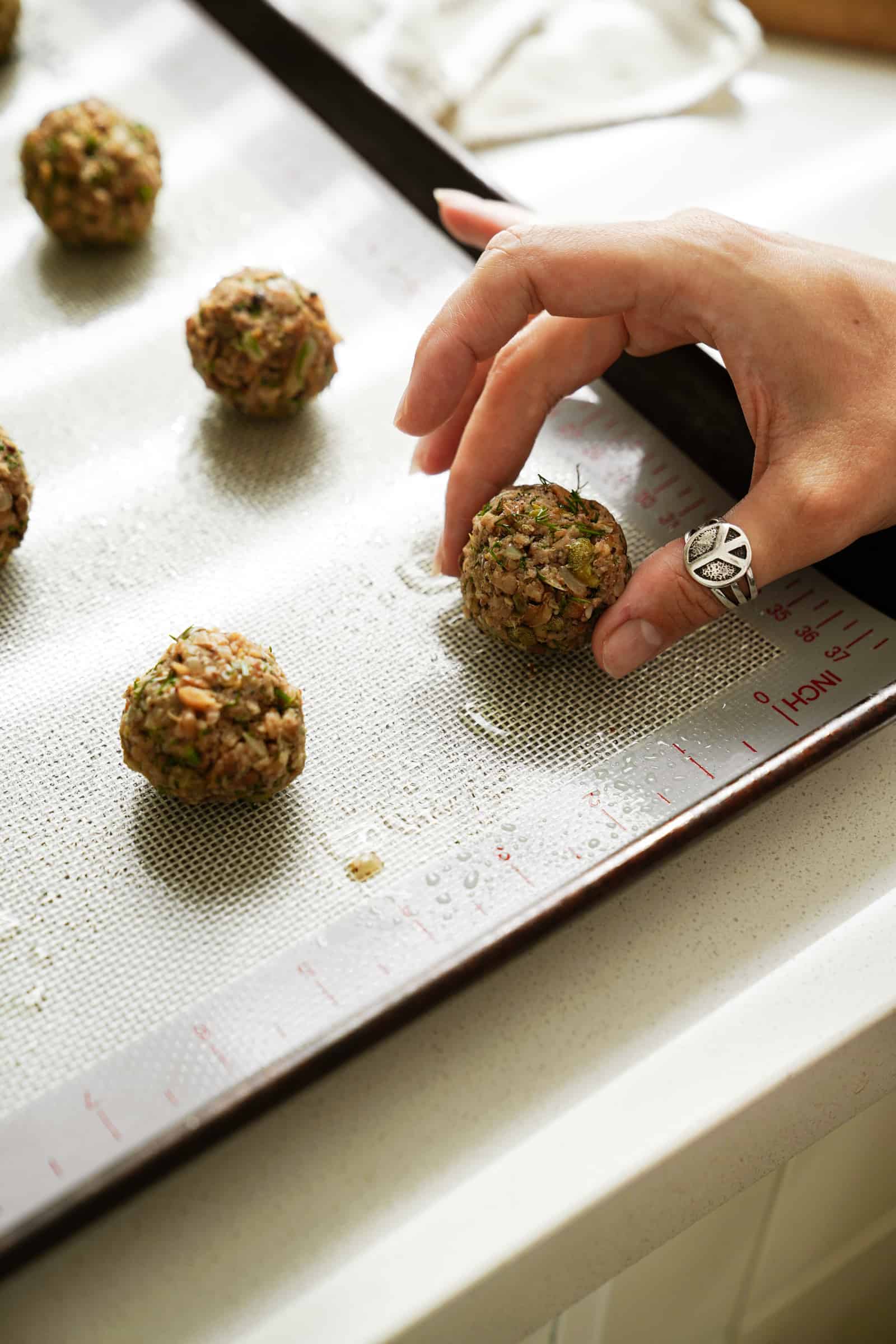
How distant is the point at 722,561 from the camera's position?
3.28 ft

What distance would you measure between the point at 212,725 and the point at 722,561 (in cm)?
45

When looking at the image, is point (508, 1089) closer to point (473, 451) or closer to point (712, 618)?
point (712, 618)

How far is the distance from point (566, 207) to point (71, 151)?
677mm

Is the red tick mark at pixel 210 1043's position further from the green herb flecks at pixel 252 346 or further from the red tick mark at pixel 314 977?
the green herb flecks at pixel 252 346

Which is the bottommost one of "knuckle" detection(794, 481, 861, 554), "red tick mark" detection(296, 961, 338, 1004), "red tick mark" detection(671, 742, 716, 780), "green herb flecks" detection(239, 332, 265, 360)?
"red tick mark" detection(296, 961, 338, 1004)

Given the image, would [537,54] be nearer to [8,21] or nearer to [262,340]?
[8,21]

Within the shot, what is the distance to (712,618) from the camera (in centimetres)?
104

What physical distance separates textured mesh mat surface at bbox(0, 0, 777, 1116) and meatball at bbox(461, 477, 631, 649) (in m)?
0.06

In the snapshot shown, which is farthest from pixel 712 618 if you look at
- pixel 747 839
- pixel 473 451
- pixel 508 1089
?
pixel 508 1089

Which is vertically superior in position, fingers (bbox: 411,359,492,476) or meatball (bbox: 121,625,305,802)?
fingers (bbox: 411,359,492,476)

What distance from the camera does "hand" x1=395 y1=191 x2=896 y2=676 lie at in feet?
3.29

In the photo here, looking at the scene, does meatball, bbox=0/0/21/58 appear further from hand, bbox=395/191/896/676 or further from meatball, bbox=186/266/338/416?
hand, bbox=395/191/896/676

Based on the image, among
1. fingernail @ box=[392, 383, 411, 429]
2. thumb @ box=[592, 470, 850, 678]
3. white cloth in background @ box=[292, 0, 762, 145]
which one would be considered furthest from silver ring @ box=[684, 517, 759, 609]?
white cloth in background @ box=[292, 0, 762, 145]

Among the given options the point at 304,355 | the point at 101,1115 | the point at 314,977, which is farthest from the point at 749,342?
the point at 101,1115
